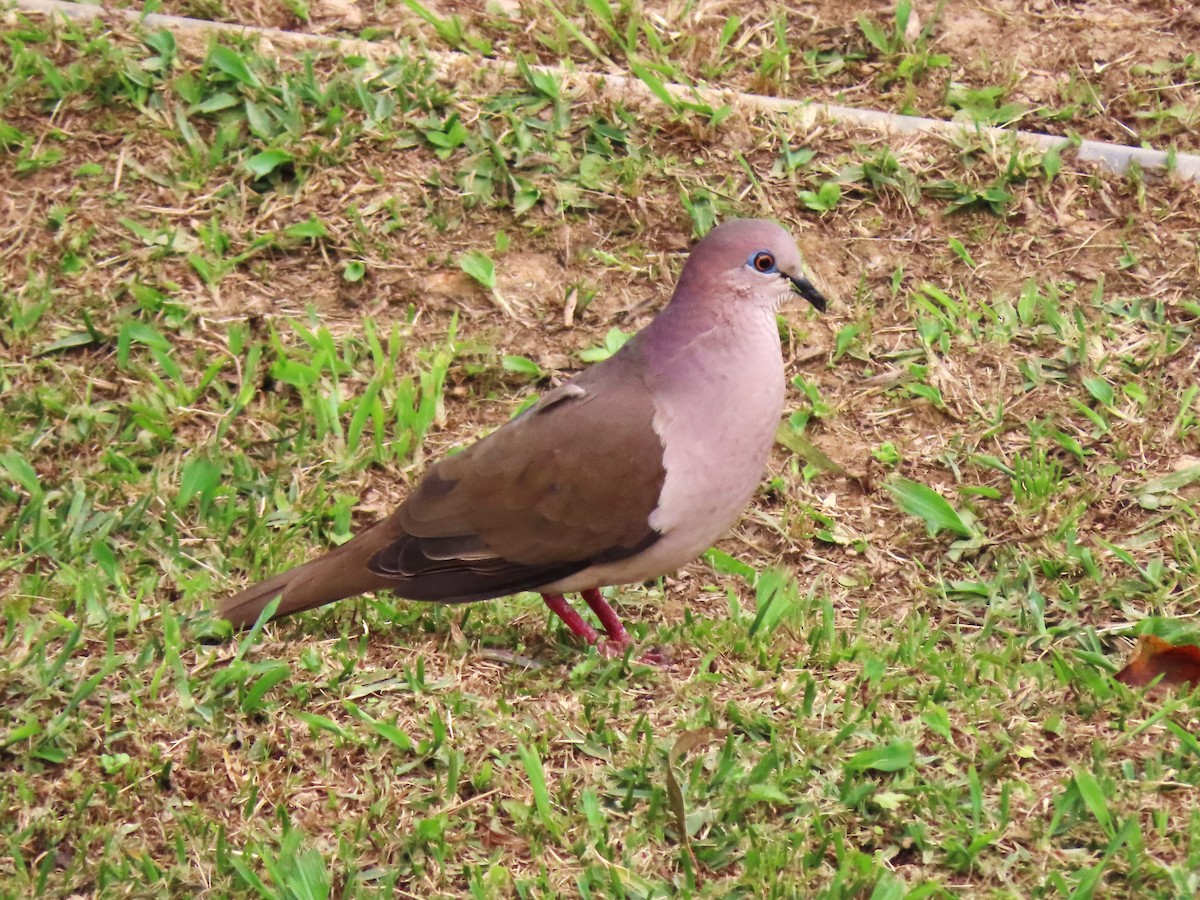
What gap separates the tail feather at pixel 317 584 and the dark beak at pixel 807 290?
4.16 ft

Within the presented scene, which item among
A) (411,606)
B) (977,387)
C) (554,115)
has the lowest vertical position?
(411,606)

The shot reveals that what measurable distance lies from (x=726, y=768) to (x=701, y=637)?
579mm

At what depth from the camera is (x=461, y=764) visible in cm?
362

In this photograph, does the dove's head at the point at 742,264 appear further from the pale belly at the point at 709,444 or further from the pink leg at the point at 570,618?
the pink leg at the point at 570,618

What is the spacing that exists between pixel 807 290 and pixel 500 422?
4.32 feet

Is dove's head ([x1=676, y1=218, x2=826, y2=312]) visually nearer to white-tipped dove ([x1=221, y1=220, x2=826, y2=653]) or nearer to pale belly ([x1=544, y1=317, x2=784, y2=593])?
white-tipped dove ([x1=221, y1=220, x2=826, y2=653])

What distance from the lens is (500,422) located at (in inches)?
193

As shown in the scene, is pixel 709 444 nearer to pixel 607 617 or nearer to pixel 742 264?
pixel 742 264

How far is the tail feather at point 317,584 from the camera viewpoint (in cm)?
389

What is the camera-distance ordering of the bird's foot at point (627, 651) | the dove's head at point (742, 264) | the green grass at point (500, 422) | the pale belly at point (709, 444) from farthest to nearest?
the bird's foot at point (627, 651), the dove's head at point (742, 264), the pale belly at point (709, 444), the green grass at point (500, 422)

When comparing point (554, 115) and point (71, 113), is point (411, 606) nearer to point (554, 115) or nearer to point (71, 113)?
point (554, 115)

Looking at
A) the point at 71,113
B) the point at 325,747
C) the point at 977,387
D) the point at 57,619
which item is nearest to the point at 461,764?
the point at 325,747

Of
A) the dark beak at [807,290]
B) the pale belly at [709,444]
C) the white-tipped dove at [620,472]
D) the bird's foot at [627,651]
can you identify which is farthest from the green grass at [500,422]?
the dark beak at [807,290]

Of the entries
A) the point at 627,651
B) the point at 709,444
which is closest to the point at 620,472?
the point at 709,444
